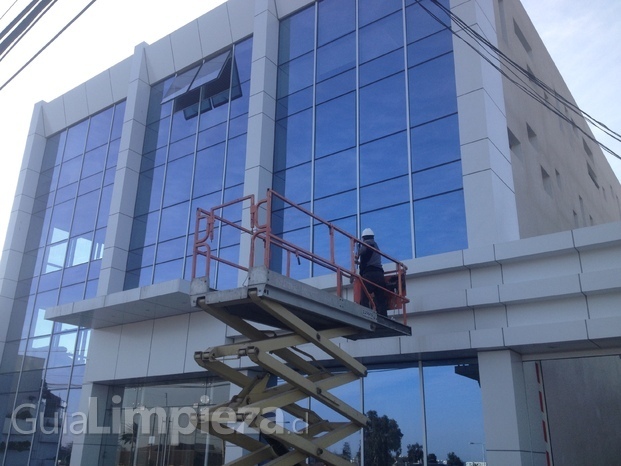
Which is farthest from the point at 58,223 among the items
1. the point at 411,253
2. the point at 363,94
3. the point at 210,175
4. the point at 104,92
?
the point at 411,253

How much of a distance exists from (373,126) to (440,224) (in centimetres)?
373

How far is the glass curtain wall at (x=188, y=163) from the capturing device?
18547mm

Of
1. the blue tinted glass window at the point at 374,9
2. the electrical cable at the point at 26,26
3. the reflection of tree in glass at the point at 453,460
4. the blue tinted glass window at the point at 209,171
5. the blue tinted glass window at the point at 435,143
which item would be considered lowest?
the reflection of tree in glass at the point at 453,460

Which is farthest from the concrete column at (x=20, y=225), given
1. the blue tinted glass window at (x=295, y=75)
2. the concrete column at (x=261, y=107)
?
the blue tinted glass window at (x=295, y=75)

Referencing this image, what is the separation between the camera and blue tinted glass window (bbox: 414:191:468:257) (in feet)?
43.6

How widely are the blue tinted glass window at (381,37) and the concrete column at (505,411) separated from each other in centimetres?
923

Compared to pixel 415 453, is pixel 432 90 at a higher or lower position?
higher

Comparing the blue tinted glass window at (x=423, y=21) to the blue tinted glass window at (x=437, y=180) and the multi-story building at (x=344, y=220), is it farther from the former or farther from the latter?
the blue tinted glass window at (x=437, y=180)

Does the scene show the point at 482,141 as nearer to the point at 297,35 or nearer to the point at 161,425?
the point at 297,35

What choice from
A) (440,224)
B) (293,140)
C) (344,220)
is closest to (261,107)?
(293,140)

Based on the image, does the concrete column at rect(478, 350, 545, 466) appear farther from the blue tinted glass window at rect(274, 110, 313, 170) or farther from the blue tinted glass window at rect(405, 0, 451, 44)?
the blue tinted glass window at rect(405, 0, 451, 44)

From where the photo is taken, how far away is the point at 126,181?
20750 mm

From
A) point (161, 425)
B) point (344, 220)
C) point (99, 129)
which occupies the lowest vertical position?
point (161, 425)

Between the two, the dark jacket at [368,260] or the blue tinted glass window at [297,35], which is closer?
the dark jacket at [368,260]
